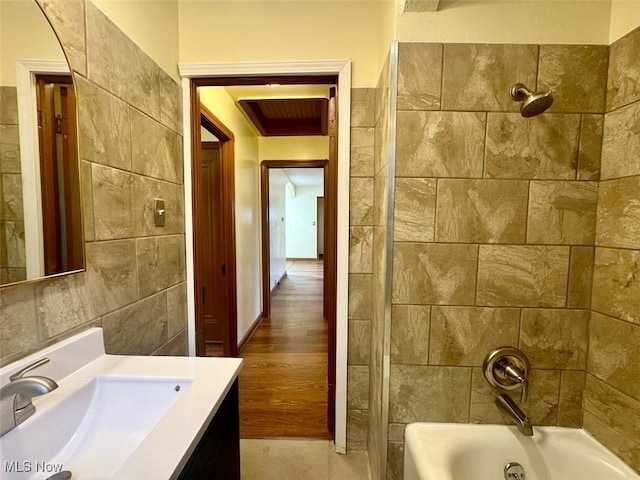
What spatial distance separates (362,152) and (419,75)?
0.50m

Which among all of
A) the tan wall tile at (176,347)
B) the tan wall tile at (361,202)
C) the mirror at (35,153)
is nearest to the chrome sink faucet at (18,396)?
the mirror at (35,153)

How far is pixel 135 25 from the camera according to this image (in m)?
1.20

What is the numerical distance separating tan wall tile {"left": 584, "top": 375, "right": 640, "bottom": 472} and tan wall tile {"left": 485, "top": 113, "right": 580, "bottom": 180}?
81 cm

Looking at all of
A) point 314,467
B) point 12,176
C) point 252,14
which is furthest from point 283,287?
point 12,176

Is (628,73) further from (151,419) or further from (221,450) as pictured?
(151,419)

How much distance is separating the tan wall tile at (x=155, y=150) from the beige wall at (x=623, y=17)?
1.88 m

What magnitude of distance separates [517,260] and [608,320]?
1.17ft

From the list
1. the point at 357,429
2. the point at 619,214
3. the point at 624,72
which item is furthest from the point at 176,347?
the point at 624,72

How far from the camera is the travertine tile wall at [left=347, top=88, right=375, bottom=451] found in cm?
152

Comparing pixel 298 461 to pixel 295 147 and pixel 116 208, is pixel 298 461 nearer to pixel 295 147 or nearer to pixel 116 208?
pixel 116 208

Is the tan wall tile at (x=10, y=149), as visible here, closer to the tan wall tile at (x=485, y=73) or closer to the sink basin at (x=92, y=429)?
the sink basin at (x=92, y=429)

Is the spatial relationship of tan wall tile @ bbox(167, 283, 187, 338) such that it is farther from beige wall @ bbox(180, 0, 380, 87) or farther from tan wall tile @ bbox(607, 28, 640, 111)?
tan wall tile @ bbox(607, 28, 640, 111)

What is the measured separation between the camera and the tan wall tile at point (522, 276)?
1.10m

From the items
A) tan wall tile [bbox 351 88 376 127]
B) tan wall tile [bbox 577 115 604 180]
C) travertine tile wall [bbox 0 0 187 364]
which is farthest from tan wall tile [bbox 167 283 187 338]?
tan wall tile [bbox 577 115 604 180]
